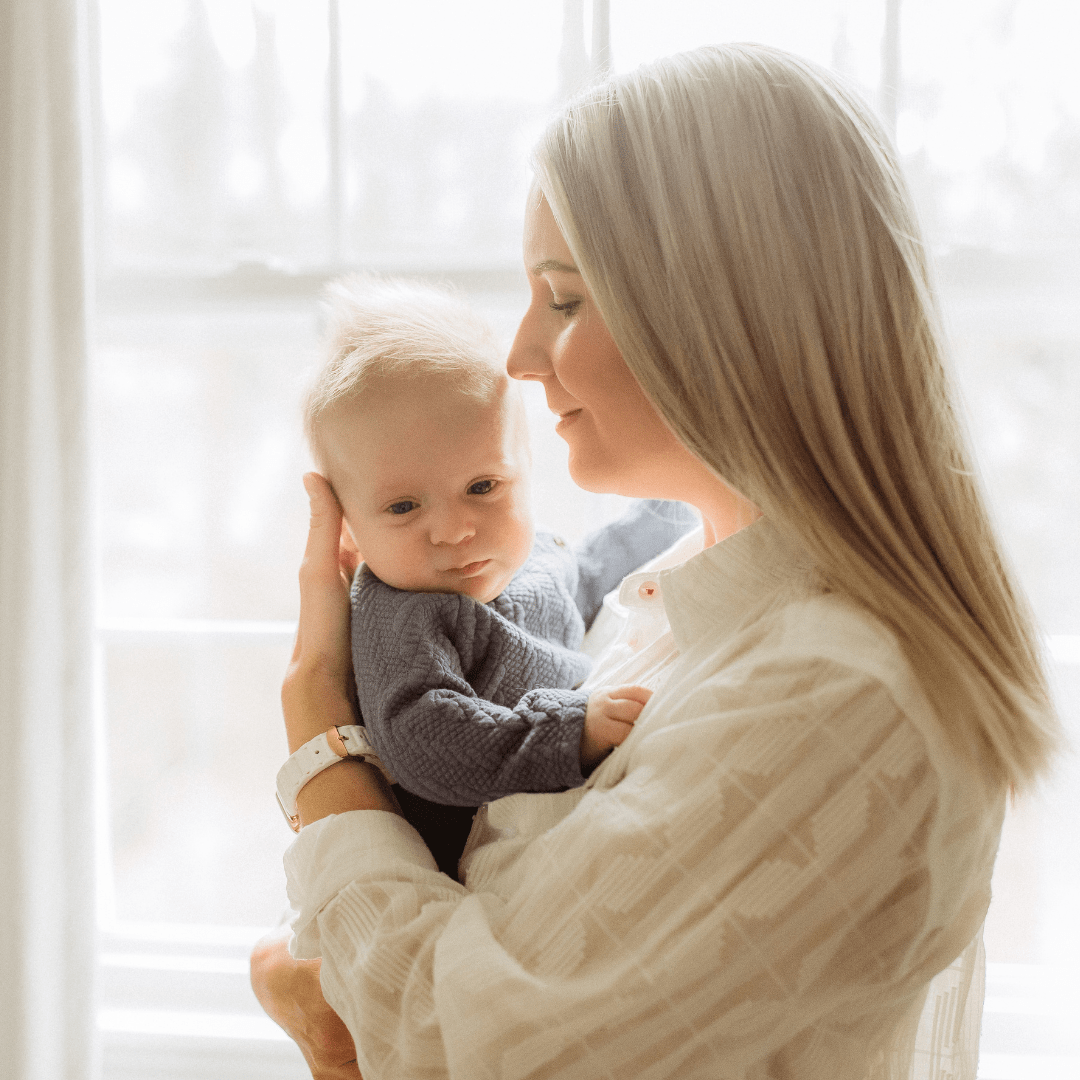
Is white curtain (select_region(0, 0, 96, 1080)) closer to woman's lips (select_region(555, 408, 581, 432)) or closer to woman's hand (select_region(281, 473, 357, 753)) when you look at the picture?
woman's hand (select_region(281, 473, 357, 753))

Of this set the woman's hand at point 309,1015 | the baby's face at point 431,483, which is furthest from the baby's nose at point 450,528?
the woman's hand at point 309,1015

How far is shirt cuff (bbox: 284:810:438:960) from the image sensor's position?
0.94 m

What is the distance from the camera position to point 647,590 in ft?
3.75

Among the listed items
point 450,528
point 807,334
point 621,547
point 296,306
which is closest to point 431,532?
point 450,528

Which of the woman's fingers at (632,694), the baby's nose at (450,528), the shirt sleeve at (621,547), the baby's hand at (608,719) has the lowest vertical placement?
the shirt sleeve at (621,547)

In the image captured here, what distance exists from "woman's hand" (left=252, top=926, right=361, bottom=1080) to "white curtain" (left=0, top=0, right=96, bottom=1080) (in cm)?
74

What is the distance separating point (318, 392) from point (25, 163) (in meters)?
0.81

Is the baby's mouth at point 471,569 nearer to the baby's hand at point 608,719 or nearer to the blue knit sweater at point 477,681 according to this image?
the blue knit sweater at point 477,681

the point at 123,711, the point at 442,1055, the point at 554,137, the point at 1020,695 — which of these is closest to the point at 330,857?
the point at 442,1055

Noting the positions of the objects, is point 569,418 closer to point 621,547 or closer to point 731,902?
point 621,547

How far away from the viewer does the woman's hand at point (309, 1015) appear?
1072 millimetres

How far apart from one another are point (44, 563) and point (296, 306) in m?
0.66

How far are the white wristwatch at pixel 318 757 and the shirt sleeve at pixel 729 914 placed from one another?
29 centimetres

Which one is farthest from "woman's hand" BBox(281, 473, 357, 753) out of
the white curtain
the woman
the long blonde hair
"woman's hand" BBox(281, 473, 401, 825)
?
A: the white curtain
